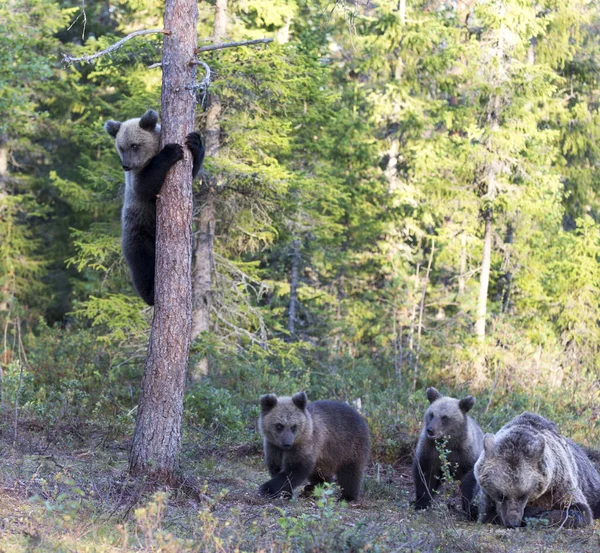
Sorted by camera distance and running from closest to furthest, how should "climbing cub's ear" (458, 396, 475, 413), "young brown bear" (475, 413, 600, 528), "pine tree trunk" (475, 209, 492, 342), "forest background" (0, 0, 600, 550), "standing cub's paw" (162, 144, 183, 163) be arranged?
"young brown bear" (475, 413, 600, 528) → "standing cub's paw" (162, 144, 183, 163) → "climbing cub's ear" (458, 396, 475, 413) → "forest background" (0, 0, 600, 550) → "pine tree trunk" (475, 209, 492, 342)

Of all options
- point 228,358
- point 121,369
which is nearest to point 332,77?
point 228,358

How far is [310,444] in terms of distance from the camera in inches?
374

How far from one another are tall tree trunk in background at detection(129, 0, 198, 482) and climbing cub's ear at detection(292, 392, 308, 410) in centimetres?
156

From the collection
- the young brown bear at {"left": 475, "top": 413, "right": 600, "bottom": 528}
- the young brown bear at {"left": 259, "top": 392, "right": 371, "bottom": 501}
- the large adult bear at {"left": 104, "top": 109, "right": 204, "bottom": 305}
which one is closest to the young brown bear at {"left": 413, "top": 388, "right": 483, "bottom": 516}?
the young brown bear at {"left": 259, "top": 392, "right": 371, "bottom": 501}

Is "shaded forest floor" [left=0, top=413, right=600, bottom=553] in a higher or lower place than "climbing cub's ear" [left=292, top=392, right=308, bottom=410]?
lower

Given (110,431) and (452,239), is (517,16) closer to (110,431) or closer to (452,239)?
(452,239)

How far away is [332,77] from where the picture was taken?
89.9ft

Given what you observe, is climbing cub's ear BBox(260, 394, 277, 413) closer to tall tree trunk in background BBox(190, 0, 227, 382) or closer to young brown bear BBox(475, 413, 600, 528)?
young brown bear BBox(475, 413, 600, 528)

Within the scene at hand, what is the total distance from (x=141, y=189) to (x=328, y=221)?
10.6 m

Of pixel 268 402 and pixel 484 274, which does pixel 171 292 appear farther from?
pixel 484 274

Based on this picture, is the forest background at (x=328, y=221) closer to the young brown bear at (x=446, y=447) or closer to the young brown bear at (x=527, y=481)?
the young brown bear at (x=446, y=447)

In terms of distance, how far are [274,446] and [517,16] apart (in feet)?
51.9

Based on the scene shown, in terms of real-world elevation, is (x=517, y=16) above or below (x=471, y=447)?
above

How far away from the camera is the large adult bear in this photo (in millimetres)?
8906
